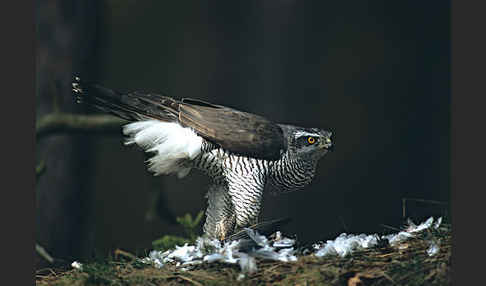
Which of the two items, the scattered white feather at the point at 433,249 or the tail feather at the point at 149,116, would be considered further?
the tail feather at the point at 149,116

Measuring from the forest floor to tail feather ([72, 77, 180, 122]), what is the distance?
2.98ft

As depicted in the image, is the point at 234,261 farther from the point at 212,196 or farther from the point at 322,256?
the point at 212,196

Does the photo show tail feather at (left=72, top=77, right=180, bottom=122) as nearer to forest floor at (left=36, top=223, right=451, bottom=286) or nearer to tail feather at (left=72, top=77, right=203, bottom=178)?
tail feather at (left=72, top=77, right=203, bottom=178)

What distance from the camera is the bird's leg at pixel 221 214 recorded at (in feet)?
11.0

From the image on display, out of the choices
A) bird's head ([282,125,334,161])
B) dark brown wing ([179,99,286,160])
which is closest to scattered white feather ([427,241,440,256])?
bird's head ([282,125,334,161])

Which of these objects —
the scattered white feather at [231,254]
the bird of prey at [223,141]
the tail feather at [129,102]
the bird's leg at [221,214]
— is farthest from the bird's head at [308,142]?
the tail feather at [129,102]

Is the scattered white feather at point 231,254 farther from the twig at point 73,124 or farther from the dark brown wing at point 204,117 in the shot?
the twig at point 73,124

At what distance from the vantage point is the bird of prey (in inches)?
123

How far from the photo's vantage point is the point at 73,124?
4.20 meters

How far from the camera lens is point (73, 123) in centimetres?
420

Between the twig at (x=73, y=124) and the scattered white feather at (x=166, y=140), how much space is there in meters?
0.95

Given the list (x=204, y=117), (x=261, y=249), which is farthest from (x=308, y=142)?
(x=261, y=249)

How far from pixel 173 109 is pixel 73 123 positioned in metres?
1.38

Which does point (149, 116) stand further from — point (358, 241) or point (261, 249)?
point (358, 241)
